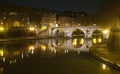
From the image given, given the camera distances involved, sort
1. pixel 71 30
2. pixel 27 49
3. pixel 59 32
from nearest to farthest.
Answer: pixel 27 49, pixel 71 30, pixel 59 32

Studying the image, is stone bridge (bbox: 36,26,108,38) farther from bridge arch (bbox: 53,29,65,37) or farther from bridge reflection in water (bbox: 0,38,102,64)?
bridge reflection in water (bbox: 0,38,102,64)

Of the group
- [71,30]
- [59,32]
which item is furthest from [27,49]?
[59,32]

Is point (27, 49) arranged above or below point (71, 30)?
below

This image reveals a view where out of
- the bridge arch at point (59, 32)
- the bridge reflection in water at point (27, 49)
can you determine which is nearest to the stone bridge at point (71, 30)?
the bridge arch at point (59, 32)

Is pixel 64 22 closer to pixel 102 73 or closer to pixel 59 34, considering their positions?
pixel 59 34

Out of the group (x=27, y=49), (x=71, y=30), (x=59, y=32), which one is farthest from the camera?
(x=59, y=32)

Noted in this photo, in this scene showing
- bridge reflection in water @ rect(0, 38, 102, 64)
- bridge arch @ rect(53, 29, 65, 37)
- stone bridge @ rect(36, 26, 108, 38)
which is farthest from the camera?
bridge arch @ rect(53, 29, 65, 37)

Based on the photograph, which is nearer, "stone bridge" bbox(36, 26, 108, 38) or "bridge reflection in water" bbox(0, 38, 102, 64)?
"bridge reflection in water" bbox(0, 38, 102, 64)

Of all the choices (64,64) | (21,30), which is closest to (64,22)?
(21,30)

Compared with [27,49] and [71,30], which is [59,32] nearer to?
[71,30]

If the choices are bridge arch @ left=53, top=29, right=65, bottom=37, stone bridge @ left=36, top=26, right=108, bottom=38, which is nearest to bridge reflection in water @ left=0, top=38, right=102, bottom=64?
stone bridge @ left=36, top=26, right=108, bottom=38

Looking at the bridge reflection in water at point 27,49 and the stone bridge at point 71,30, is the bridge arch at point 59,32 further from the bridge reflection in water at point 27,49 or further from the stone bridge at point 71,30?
the bridge reflection in water at point 27,49

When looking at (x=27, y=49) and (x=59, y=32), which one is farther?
(x=59, y=32)

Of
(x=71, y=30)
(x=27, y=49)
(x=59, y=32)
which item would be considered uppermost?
(x=71, y=30)
